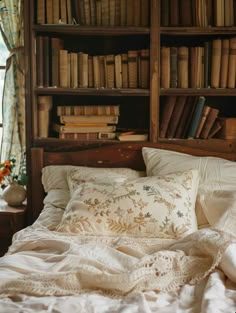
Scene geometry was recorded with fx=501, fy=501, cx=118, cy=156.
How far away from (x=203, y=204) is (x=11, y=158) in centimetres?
136


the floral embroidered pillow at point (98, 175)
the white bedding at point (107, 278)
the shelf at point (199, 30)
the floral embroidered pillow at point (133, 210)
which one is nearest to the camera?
the white bedding at point (107, 278)

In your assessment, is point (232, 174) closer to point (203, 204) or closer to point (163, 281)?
point (203, 204)

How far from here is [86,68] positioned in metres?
2.89

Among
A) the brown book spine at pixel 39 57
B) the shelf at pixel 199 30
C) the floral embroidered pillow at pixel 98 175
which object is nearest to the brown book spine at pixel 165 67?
the shelf at pixel 199 30

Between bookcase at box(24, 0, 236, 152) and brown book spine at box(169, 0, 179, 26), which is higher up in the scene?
brown book spine at box(169, 0, 179, 26)

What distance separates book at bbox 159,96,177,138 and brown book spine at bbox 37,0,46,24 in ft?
2.80

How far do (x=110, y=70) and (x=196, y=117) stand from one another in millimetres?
567

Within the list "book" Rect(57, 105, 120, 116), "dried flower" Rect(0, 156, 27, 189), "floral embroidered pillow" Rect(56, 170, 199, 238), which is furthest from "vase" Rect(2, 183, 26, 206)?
"floral embroidered pillow" Rect(56, 170, 199, 238)

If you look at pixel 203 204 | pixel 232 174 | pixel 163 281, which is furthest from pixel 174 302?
pixel 232 174

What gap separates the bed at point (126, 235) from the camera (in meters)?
1.56

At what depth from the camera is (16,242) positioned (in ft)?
6.63

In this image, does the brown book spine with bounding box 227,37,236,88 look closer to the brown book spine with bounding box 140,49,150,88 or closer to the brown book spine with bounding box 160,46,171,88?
the brown book spine with bounding box 160,46,171,88

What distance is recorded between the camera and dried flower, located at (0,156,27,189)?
2.97 metres

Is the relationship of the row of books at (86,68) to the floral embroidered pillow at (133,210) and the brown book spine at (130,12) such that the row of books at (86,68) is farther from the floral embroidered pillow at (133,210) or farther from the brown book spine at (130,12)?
the floral embroidered pillow at (133,210)
